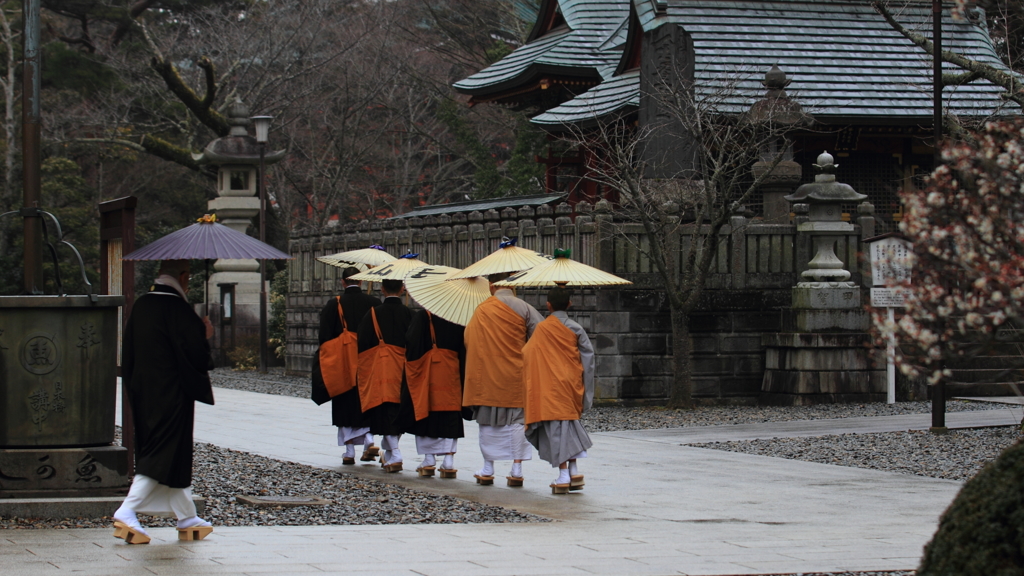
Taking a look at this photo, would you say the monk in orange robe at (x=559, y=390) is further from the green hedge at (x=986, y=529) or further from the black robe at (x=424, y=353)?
the green hedge at (x=986, y=529)

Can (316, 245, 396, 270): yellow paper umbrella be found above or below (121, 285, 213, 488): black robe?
above

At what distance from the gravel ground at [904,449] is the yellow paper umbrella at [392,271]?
3583 mm

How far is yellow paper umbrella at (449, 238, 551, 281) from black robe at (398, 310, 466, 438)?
1.59ft

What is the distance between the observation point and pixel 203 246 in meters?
8.39

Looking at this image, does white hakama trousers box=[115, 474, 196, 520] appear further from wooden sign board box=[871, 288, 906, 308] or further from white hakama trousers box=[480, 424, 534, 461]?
wooden sign board box=[871, 288, 906, 308]

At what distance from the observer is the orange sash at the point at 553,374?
992 centimetres

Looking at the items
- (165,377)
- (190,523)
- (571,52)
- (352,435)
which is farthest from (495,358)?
(571,52)

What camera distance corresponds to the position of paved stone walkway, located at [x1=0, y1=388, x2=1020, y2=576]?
6.66 m

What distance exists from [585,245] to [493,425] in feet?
26.0

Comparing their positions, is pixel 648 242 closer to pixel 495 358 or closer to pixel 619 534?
pixel 495 358

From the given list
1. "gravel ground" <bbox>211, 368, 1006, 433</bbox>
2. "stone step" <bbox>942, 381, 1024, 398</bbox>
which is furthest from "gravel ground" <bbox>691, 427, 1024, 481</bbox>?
"stone step" <bbox>942, 381, 1024, 398</bbox>

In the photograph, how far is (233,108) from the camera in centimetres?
2955

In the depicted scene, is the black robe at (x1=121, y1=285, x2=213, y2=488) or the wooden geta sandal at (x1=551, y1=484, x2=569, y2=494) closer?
the black robe at (x1=121, y1=285, x2=213, y2=488)

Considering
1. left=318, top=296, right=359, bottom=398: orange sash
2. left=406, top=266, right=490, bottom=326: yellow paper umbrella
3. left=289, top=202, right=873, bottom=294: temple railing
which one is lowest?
left=318, top=296, right=359, bottom=398: orange sash
